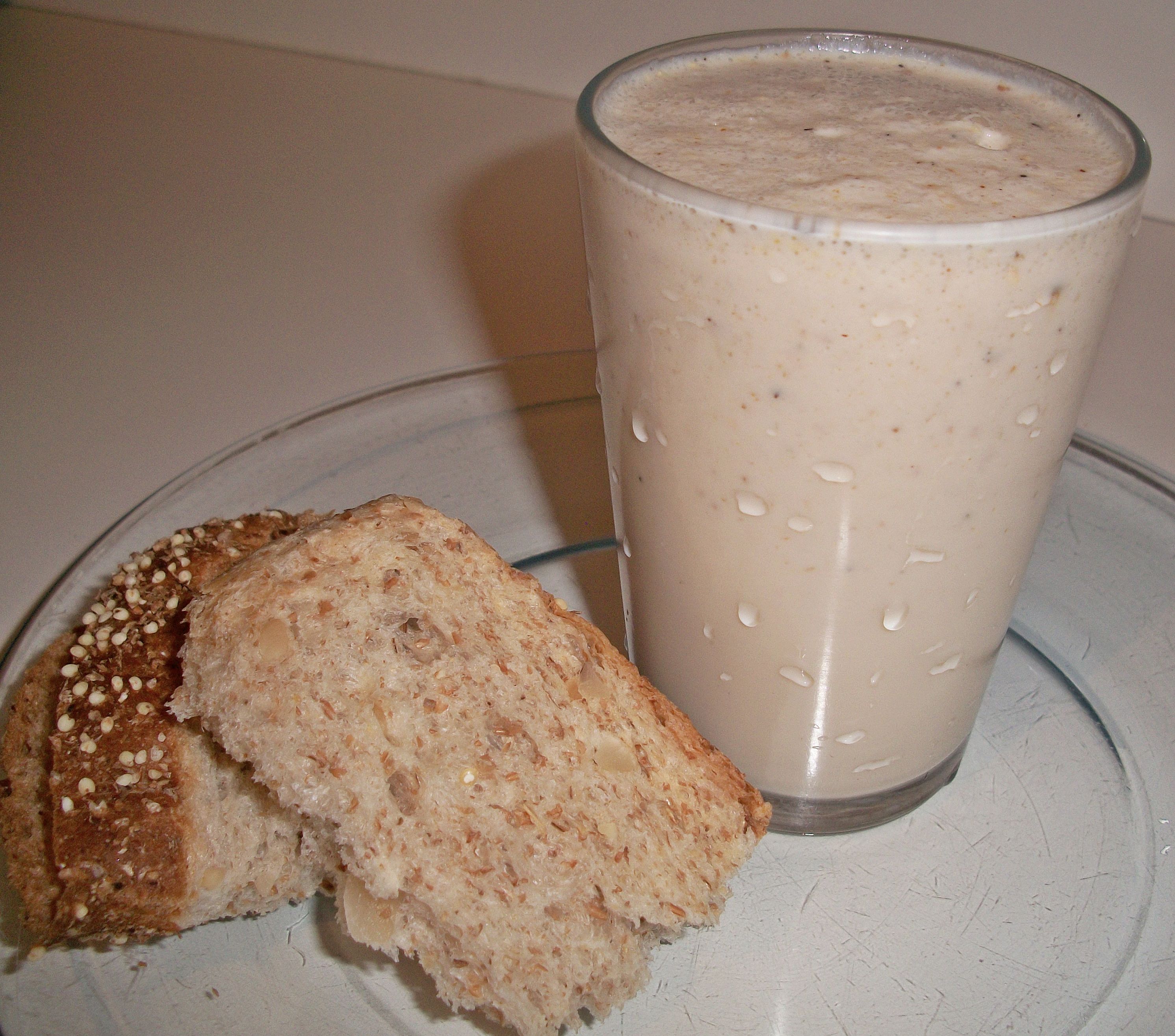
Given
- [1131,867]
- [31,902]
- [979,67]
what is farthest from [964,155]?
[31,902]

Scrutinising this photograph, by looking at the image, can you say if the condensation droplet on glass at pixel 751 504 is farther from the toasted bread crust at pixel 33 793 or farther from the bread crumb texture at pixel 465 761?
the toasted bread crust at pixel 33 793

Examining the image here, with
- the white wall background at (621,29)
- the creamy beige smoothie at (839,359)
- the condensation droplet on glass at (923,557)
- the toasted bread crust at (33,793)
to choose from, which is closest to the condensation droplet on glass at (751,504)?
the creamy beige smoothie at (839,359)

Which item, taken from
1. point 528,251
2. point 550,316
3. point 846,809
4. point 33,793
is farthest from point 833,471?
point 528,251

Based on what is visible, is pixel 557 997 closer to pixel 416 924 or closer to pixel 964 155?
pixel 416 924

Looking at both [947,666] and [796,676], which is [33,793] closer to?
[796,676]

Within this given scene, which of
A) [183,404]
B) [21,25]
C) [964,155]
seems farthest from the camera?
[21,25]

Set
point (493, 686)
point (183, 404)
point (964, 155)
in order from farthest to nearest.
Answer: point (183, 404), point (493, 686), point (964, 155)

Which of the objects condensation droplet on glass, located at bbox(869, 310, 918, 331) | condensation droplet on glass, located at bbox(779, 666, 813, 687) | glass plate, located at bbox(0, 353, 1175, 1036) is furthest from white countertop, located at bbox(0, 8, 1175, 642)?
condensation droplet on glass, located at bbox(869, 310, 918, 331)
